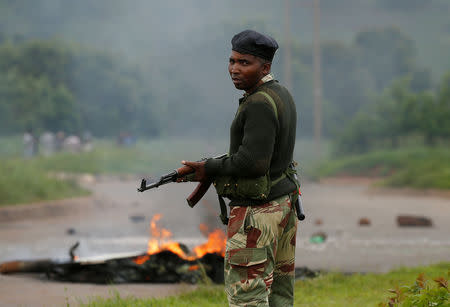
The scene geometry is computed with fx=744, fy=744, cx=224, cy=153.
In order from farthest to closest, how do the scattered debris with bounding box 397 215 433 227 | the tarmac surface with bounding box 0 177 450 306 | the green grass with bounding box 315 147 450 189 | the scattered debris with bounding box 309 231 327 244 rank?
the green grass with bounding box 315 147 450 189
the scattered debris with bounding box 397 215 433 227
the scattered debris with bounding box 309 231 327 244
the tarmac surface with bounding box 0 177 450 306

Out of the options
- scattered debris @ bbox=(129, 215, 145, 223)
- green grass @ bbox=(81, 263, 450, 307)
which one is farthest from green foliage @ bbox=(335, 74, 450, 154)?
green grass @ bbox=(81, 263, 450, 307)

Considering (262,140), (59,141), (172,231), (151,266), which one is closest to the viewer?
(262,140)

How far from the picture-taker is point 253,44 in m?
3.91

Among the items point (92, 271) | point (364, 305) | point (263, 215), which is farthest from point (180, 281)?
point (263, 215)

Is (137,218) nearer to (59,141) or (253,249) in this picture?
(253,249)

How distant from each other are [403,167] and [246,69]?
27.2 meters

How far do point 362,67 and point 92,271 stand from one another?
54.6 metres

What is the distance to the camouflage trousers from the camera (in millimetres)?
3846

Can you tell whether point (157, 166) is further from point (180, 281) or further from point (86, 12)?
point (86, 12)

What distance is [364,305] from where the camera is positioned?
19.6ft

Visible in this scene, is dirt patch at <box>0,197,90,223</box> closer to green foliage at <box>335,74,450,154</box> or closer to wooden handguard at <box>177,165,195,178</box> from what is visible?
wooden handguard at <box>177,165,195,178</box>

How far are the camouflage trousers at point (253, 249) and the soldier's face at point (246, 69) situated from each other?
0.65 m

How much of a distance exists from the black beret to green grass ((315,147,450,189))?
19.0 m

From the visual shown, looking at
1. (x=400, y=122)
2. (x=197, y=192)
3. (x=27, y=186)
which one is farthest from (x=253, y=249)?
(x=400, y=122)
